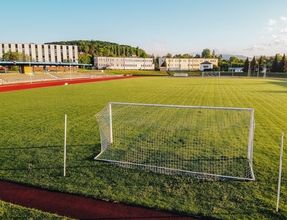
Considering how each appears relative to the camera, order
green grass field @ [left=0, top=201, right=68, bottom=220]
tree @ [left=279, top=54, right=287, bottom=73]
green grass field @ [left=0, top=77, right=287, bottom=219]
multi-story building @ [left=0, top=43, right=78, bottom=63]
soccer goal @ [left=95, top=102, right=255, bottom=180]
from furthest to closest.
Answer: multi-story building @ [left=0, top=43, right=78, bottom=63] → tree @ [left=279, top=54, right=287, bottom=73] → soccer goal @ [left=95, top=102, right=255, bottom=180] → green grass field @ [left=0, top=77, right=287, bottom=219] → green grass field @ [left=0, top=201, right=68, bottom=220]

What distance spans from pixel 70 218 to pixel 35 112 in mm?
12957

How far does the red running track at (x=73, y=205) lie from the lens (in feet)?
17.6

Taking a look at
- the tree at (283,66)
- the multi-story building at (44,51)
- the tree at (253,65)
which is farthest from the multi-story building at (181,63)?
the tree at (283,66)

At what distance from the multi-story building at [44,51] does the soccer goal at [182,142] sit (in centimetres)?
13553

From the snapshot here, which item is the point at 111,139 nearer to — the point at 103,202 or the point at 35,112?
the point at 103,202

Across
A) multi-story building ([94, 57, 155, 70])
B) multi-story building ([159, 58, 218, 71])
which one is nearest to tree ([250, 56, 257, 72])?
multi-story building ([159, 58, 218, 71])

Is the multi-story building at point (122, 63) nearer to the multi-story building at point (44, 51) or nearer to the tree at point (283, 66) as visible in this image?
the multi-story building at point (44, 51)

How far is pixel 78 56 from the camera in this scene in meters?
170

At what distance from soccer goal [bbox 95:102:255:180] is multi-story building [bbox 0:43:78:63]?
136 metres

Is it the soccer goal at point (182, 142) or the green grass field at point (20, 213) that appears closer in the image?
the green grass field at point (20, 213)

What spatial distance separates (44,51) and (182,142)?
15597 centimetres

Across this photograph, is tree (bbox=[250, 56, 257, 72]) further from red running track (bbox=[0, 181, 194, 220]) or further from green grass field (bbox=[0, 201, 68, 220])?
green grass field (bbox=[0, 201, 68, 220])

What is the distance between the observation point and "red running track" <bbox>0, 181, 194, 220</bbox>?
5375mm

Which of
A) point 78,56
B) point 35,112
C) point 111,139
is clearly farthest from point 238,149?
point 78,56
